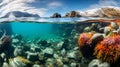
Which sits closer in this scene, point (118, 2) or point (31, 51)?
point (118, 2)

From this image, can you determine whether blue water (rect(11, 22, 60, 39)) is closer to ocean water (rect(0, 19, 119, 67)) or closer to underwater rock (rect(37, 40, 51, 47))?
ocean water (rect(0, 19, 119, 67))

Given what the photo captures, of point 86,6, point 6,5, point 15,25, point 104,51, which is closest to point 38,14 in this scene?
point 6,5

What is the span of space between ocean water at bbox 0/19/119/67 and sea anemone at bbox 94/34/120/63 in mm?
191

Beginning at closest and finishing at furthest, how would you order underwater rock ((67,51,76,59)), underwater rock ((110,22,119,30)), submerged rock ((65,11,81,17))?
submerged rock ((65,11,81,17)), underwater rock ((110,22,119,30)), underwater rock ((67,51,76,59))

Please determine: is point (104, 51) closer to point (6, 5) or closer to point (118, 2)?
point (118, 2)

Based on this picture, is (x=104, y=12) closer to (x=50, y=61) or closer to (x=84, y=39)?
(x=84, y=39)

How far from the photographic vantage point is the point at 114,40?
281 inches

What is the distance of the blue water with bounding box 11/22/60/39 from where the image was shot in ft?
31.2

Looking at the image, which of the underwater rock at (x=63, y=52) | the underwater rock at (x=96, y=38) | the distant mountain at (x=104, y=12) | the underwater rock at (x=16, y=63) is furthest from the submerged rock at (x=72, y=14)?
the underwater rock at (x=16, y=63)

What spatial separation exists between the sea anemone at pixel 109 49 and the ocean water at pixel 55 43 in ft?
0.63

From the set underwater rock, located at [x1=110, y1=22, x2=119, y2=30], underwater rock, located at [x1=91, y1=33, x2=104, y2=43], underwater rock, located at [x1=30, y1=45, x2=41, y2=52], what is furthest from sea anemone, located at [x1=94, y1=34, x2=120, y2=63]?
underwater rock, located at [x1=30, y1=45, x2=41, y2=52]

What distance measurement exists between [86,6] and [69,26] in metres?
1.96

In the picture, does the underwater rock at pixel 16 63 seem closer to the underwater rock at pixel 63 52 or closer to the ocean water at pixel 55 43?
the ocean water at pixel 55 43

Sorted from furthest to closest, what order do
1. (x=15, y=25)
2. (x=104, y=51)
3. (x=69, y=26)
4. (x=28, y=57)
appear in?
(x=15, y=25) < (x=69, y=26) < (x=28, y=57) < (x=104, y=51)
